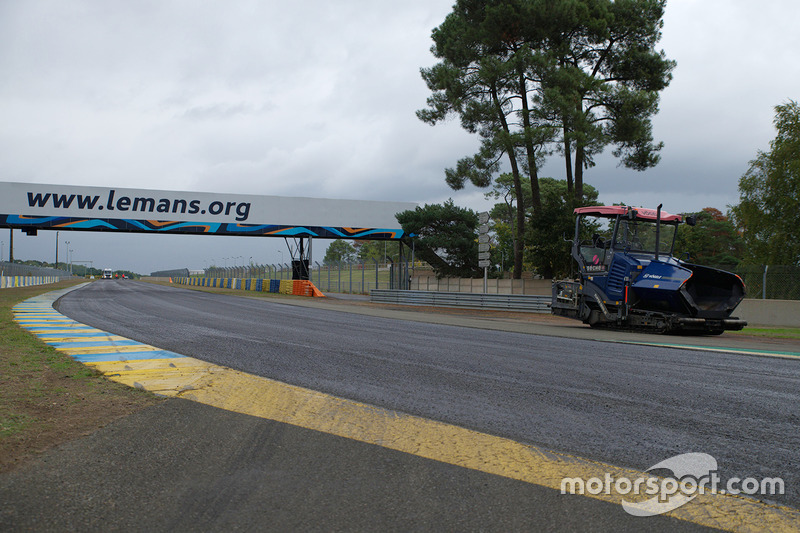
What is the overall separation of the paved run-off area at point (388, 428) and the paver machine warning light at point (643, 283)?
31.4 ft

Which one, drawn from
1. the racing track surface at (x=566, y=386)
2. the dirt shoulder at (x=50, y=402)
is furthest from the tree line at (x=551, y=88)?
the dirt shoulder at (x=50, y=402)

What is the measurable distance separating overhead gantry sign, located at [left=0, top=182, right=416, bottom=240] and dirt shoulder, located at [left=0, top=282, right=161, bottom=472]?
26.6 metres

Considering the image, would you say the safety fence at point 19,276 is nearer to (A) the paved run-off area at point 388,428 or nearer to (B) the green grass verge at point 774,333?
(A) the paved run-off area at point 388,428

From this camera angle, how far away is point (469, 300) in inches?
932

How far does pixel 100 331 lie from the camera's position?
10.3m

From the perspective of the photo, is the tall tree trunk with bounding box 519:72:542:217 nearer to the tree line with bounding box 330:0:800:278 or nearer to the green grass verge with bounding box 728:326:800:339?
the tree line with bounding box 330:0:800:278

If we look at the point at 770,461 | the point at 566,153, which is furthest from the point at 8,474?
the point at 566,153

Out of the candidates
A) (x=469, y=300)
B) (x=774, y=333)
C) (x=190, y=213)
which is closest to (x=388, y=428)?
(x=774, y=333)

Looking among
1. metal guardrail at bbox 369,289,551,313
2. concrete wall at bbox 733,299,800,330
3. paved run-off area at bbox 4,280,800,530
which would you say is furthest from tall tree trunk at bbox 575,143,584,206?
paved run-off area at bbox 4,280,800,530

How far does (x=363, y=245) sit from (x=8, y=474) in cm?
11043

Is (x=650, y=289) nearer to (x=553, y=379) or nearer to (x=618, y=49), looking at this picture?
(x=553, y=379)

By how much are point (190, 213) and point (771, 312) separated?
94.1ft

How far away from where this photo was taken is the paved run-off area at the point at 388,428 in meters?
2.79

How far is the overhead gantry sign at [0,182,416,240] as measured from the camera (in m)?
29.7
